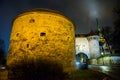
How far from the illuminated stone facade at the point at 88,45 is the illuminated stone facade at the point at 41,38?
17.6 meters

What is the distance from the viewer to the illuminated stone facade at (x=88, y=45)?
31.6 m

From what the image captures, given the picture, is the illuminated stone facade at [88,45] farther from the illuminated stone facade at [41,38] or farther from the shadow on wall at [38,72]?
the shadow on wall at [38,72]

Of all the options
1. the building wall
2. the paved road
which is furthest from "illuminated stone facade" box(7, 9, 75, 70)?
the building wall

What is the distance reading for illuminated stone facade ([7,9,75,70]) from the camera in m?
13.5

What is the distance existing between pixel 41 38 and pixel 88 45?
2069 centimetres

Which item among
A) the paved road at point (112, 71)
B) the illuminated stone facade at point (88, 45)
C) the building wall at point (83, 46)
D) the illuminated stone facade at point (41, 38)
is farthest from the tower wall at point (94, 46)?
the paved road at point (112, 71)

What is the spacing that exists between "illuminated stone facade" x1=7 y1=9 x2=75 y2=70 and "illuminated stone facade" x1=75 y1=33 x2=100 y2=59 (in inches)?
693

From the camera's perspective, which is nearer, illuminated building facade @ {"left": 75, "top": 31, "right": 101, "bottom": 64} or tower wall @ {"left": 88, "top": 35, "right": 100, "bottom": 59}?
tower wall @ {"left": 88, "top": 35, "right": 100, "bottom": 59}

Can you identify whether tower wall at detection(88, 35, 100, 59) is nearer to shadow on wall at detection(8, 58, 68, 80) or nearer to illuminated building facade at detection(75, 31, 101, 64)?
illuminated building facade at detection(75, 31, 101, 64)

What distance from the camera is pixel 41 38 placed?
539 inches

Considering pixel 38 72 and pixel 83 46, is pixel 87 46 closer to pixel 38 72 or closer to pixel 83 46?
pixel 83 46

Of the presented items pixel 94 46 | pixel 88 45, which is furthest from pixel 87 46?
pixel 94 46

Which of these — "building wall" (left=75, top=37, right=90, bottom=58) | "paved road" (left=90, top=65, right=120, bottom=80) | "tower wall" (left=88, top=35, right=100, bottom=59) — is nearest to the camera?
"paved road" (left=90, top=65, right=120, bottom=80)

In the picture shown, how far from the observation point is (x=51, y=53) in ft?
44.2
